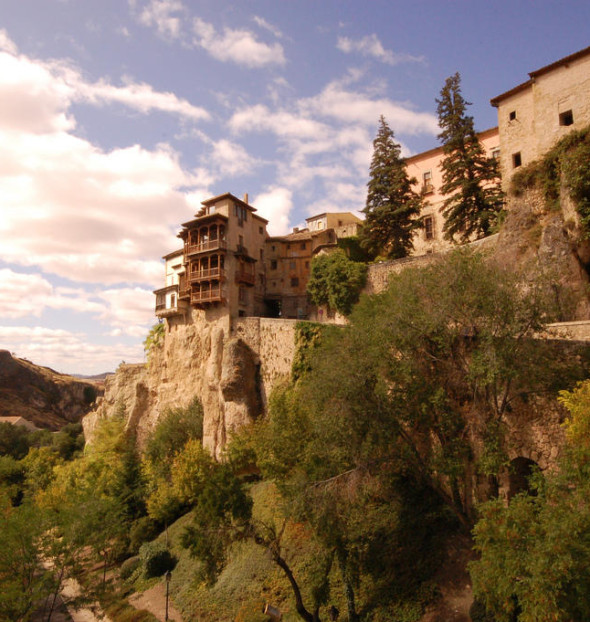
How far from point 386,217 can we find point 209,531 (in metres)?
26.2

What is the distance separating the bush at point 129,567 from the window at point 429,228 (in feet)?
A: 111

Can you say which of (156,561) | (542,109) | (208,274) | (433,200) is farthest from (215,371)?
(433,200)

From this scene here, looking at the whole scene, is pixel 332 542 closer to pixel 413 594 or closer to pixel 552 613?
pixel 413 594

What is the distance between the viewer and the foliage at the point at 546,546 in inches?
311

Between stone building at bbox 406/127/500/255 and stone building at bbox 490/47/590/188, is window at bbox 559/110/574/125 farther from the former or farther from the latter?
stone building at bbox 406/127/500/255

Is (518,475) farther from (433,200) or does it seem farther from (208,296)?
(433,200)

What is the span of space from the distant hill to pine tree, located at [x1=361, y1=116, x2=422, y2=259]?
63.2 m

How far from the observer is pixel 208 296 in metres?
33.5

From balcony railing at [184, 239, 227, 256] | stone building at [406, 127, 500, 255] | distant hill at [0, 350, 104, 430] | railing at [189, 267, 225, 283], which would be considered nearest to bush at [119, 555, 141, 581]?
railing at [189, 267, 225, 283]

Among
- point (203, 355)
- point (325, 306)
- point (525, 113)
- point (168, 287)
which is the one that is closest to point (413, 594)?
point (325, 306)

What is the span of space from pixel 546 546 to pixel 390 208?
2833 centimetres

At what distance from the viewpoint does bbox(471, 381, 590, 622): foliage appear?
7.91 m

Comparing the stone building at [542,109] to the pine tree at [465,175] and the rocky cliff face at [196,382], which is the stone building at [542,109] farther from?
the rocky cliff face at [196,382]

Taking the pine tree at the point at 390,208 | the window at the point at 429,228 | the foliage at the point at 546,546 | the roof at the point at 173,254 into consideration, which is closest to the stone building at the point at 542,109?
the pine tree at the point at 390,208
